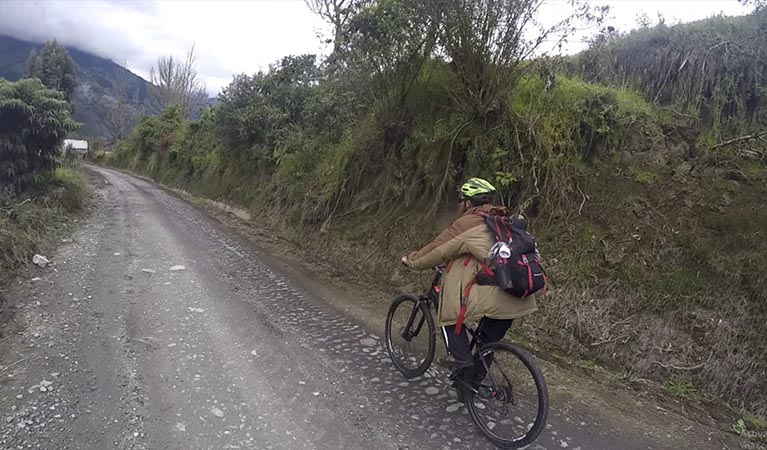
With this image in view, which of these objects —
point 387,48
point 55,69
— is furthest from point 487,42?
point 55,69

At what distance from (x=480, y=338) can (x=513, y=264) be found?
77 cm

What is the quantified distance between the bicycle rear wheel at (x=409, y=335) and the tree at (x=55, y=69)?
44.2m

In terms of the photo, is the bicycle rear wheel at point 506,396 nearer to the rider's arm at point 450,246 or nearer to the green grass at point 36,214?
the rider's arm at point 450,246

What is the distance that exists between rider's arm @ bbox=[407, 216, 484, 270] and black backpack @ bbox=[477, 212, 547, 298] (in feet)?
0.63

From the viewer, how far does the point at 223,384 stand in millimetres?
3684

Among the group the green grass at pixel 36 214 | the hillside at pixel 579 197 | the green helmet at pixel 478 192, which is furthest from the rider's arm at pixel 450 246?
the green grass at pixel 36 214

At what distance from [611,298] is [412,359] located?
2.19m

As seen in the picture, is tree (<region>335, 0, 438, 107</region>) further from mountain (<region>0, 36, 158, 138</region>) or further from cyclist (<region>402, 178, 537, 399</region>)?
mountain (<region>0, 36, 158, 138</region>)

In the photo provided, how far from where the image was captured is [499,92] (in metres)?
6.25

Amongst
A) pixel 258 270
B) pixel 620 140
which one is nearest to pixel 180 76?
pixel 258 270

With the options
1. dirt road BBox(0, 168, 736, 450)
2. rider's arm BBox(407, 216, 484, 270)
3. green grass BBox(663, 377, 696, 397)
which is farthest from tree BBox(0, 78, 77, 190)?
green grass BBox(663, 377, 696, 397)

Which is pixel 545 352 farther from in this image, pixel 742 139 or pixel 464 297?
pixel 742 139

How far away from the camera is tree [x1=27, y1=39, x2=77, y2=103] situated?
3841 centimetres

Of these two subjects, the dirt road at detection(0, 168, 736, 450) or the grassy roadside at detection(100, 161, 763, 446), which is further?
the grassy roadside at detection(100, 161, 763, 446)
